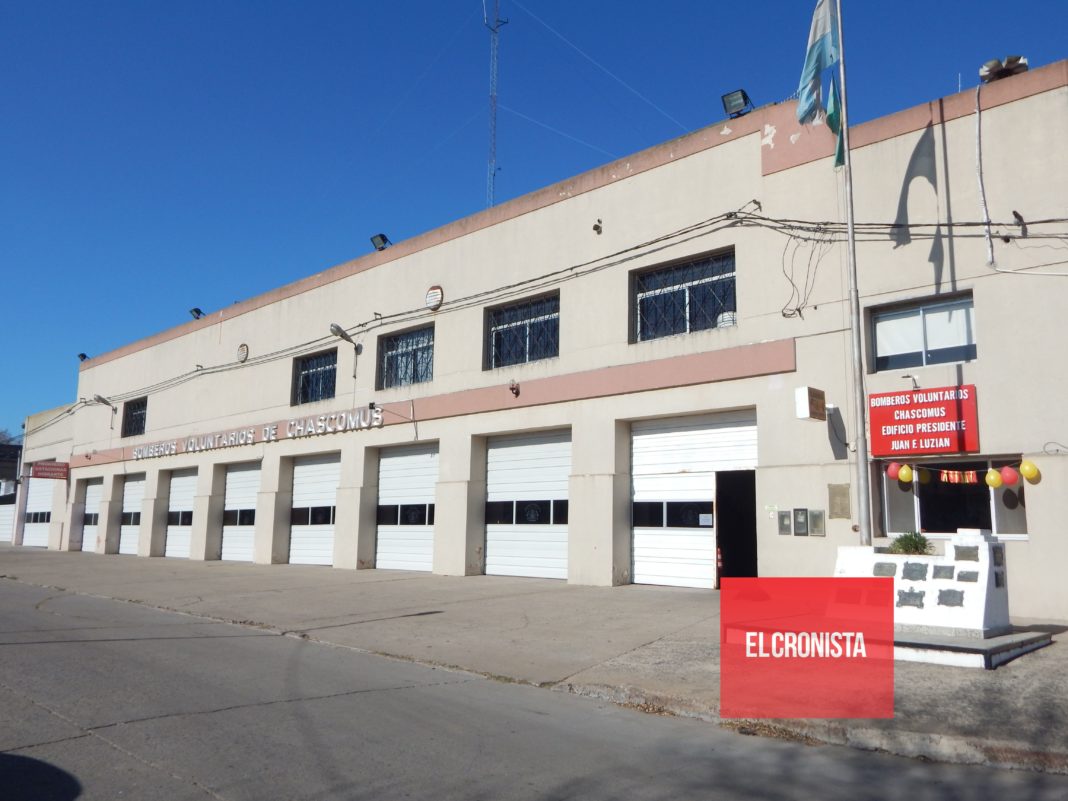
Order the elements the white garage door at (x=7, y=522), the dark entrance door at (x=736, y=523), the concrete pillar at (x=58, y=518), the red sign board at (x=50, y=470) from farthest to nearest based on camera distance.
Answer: the white garage door at (x=7, y=522) → the concrete pillar at (x=58, y=518) → the red sign board at (x=50, y=470) → the dark entrance door at (x=736, y=523)

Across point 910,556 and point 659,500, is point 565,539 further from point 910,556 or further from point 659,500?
point 910,556

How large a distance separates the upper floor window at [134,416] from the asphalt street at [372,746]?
2842cm

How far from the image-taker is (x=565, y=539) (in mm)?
18578

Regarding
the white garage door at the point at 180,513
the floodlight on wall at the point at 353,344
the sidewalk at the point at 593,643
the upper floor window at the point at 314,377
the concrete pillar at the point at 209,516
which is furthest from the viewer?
the white garage door at the point at 180,513

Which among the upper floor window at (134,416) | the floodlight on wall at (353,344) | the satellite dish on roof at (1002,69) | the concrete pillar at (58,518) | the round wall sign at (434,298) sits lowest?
the concrete pillar at (58,518)

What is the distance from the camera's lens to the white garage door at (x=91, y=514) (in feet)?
122

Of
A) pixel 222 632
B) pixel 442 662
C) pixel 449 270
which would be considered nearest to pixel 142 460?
pixel 449 270

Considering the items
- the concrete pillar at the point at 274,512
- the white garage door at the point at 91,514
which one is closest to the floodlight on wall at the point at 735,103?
the concrete pillar at the point at 274,512

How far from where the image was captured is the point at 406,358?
914 inches

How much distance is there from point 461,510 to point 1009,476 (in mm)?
11965

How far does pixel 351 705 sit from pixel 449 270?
1565 cm

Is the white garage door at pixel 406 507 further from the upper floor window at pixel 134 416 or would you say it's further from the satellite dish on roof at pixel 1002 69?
the upper floor window at pixel 134 416

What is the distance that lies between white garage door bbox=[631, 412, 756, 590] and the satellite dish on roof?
6814mm

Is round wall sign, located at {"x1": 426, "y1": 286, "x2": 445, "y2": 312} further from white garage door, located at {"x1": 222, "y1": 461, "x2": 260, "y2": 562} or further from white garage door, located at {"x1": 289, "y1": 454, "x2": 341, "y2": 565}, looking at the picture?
white garage door, located at {"x1": 222, "y1": 461, "x2": 260, "y2": 562}
